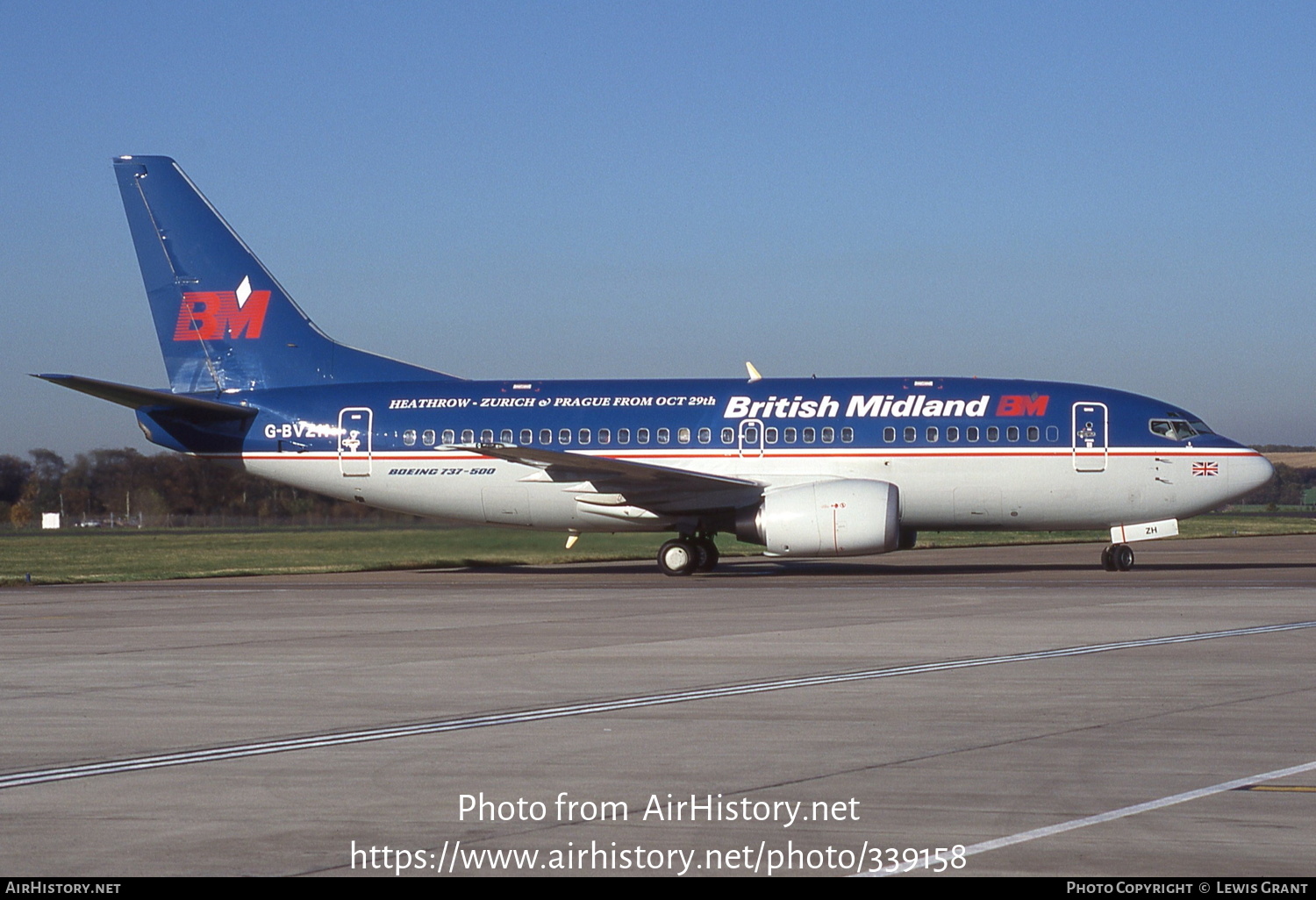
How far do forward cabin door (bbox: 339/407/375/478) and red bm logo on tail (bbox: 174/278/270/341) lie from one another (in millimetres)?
3135

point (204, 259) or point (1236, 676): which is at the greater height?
point (204, 259)

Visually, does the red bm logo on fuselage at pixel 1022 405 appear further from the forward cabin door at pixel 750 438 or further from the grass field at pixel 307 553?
the grass field at pixel 307 553

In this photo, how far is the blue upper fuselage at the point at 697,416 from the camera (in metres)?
30.1

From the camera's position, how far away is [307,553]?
36312 mm

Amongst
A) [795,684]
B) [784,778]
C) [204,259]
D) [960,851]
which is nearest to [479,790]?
[784,778]

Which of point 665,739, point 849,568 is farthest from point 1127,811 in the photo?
point 849,568

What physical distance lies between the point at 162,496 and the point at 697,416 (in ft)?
86.1

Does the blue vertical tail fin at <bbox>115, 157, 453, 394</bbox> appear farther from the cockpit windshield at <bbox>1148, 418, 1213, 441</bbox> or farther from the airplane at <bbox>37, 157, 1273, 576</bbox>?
the cockpit windshield at <bbox>1148, 418, 1213, 441</bbox>

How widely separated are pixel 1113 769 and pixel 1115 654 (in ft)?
21.0

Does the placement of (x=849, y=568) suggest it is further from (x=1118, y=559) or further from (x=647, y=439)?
(x=1118, y=559)

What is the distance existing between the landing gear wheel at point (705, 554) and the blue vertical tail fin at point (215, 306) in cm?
684

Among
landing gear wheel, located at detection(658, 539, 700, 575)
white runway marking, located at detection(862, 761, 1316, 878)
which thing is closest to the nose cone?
landing gear wheel, located at detection(658, 539, 700, 575)

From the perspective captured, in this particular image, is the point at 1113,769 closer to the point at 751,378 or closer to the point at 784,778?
the point at 784,778
